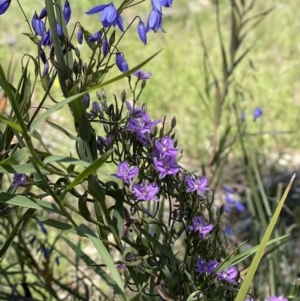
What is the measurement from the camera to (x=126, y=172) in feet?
3.01

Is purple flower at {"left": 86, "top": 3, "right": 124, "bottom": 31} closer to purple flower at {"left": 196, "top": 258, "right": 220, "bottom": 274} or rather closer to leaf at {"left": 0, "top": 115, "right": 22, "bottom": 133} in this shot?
leaf at {"left": 0, "top": 115, "right": 22, "bottom": 133}

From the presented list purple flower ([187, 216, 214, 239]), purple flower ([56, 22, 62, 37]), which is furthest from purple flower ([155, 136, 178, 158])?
purple flower ([56, 22, 62, 37])

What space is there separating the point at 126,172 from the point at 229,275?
24cm

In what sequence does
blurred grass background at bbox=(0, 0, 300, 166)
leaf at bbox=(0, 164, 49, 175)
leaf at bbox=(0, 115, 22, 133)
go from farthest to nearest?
blurred grass background at bbox=(0, 0, 300, 166) < leaf at bbox=(0, 164, 49, 175) < leaf at bbox=(0, 115, 22, 133)

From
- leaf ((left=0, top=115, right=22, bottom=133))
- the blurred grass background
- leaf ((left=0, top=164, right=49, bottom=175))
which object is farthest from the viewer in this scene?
the blurred grass background

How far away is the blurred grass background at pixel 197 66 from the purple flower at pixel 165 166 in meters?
2.31

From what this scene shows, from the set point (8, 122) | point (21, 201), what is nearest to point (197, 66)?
point (21, 201)

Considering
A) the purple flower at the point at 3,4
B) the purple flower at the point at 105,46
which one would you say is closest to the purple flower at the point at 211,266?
the purple flower at the point at 105,46

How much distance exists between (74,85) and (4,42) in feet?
12.6

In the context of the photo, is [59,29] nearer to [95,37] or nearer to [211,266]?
[95,37]

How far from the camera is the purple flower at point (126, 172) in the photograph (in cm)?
91

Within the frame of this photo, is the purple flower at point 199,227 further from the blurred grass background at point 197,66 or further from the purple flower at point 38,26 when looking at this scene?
the blurred grass background at point 197,66

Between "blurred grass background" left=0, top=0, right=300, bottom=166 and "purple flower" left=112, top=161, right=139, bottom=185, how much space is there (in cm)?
234

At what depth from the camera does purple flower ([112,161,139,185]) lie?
2.98ft
